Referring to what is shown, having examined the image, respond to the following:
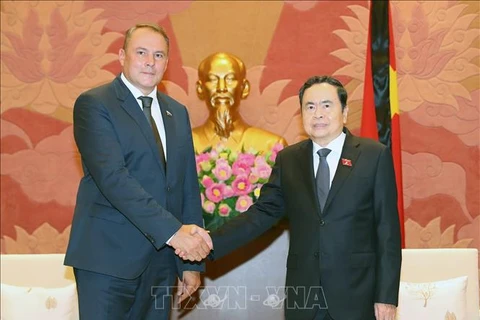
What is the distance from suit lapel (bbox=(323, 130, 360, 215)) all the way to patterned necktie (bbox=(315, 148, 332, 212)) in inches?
1.3

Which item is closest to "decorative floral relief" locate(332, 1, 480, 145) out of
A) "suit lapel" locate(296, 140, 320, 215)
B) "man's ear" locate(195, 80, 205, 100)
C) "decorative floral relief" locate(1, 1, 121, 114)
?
"man's ear" locate(195, 80, 205, 100)

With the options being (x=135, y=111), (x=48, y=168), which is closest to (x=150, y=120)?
(x=135, y=111)

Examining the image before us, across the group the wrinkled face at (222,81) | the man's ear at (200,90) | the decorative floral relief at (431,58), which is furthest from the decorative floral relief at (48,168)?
the decorative floral relief at (431,58)

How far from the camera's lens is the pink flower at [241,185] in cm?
349

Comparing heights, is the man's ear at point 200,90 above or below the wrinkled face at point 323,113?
above

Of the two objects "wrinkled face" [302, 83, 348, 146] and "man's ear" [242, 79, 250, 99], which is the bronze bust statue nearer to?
"man's ear" [242, 79, 250, 99]

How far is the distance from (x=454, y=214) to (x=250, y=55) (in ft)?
5.46

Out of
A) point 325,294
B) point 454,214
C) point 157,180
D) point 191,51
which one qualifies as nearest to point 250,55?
point 191,51

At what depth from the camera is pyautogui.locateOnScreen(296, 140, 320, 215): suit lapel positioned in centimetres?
255

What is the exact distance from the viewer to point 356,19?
4.36 meters

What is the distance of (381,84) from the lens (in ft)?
13.6

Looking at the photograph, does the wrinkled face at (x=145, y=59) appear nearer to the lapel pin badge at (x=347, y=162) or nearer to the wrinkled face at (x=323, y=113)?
the wrinkled face at (x=323, y=113)

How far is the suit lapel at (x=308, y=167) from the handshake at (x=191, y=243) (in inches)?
18.1

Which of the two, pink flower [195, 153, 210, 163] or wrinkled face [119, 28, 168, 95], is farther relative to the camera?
pink flower [195, 153, 210, 163]
